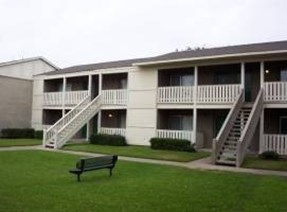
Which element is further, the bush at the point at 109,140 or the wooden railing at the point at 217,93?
the bush at the point at 109,140

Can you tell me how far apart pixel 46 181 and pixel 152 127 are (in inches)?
568

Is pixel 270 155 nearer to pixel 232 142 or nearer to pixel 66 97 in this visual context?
pixel 232 142

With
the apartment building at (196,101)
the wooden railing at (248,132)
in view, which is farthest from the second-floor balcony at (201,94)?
the wooden railing at (248,132)

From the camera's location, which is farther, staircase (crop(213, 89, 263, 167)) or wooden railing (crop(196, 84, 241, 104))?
wooden railing (crop(196, 84, 241, 104))

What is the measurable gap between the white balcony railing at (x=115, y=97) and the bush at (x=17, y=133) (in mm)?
8100

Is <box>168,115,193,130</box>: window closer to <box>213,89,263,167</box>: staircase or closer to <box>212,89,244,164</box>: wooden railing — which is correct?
<box>213,89,263,167</box>: staircase

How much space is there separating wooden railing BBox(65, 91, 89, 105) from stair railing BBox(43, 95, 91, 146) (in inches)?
27.0

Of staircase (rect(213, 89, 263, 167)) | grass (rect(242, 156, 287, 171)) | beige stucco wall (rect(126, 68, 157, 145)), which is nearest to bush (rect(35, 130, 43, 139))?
beige stucco wall (rect(126, 68, 157, 145))

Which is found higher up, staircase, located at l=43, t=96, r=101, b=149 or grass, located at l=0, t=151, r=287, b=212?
staircase, located at l=43, t=96, r=101, b=149

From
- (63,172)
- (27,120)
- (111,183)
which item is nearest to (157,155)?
(63,172)

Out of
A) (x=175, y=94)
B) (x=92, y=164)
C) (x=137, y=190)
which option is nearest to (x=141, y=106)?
(x=175, y=94)

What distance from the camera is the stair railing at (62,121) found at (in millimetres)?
25875

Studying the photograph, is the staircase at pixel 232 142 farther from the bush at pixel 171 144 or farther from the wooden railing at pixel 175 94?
the wooden railing at pixel 175 94

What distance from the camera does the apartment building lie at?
2106 cm
